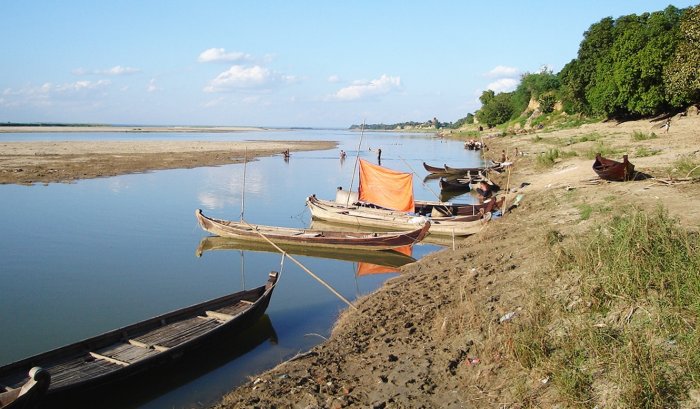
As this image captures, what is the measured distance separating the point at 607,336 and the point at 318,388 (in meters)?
3.87

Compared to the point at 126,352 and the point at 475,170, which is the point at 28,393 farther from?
the point at 475,170

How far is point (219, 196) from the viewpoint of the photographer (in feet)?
95.2

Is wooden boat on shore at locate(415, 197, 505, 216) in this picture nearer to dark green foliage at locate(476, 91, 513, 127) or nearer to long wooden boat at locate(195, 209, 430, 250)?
long wooden boat at locate(195, 209, 430, 250)

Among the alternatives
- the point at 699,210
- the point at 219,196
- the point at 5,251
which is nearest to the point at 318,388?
the point at 699,210

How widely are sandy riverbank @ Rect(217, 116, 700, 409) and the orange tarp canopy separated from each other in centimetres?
539

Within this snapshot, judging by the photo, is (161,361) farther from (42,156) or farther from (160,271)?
(42,156)

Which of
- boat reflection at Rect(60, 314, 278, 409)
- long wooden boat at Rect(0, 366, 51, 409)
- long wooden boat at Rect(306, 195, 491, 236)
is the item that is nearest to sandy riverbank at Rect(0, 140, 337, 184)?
long wooden boat at Rect(306, 195, 491, 236)

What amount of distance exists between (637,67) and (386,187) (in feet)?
92.6

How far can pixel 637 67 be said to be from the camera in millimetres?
38031

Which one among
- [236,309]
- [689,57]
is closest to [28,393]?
[236,309]

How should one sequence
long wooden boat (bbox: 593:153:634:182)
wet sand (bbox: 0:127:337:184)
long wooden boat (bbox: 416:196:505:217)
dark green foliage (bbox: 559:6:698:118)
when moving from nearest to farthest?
long wooden boat (bbox: 593:153:634:182) < long wooden boat (bbox: 416:196:505:217) < wet sand (bbox: 0:127:337:184) < dark green foliage (bbox: 559:6:698:118)

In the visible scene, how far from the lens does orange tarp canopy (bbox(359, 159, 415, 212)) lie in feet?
66.6

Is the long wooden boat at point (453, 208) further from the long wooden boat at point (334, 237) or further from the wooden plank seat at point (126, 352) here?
the wooden plank seat at point (126, 352)

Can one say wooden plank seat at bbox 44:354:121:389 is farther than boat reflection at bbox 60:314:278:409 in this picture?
No
